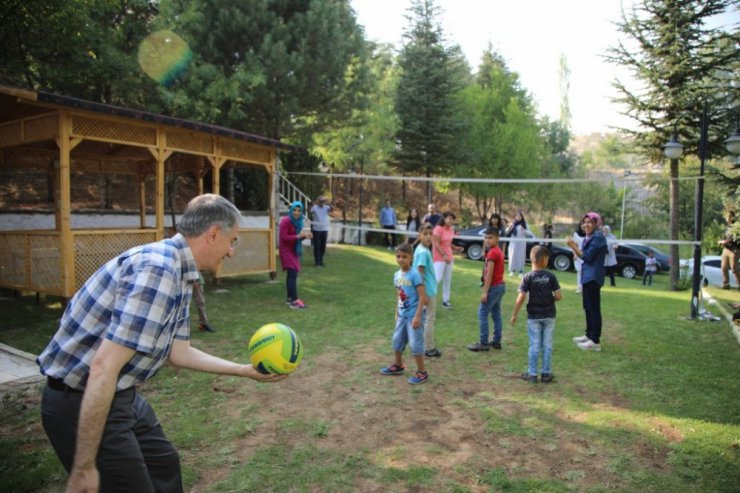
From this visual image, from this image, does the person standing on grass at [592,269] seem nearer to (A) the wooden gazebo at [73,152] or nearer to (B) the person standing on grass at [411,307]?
(B) the person standing on grass at [411,307]

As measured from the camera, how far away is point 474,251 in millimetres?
20812

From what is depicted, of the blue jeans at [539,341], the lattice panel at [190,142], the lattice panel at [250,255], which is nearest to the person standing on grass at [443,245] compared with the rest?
the blue jeans at [539,341]

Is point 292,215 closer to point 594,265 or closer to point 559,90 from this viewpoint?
point 594,265

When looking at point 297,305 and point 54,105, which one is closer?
point 54,105

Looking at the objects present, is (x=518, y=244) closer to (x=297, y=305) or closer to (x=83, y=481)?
(x=297, y=305)

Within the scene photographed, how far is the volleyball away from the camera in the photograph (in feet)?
8.73

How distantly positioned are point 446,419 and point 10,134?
8932mm

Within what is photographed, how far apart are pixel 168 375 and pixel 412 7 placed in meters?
25.0

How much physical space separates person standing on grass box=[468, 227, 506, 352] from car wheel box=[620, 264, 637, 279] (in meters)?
14.7

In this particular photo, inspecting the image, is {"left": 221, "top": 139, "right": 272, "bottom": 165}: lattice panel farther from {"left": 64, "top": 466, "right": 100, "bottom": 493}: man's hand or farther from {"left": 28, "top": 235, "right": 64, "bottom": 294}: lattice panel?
{"left": 64, "top": 466, "right": 100, "bottom": 493}: man's hand

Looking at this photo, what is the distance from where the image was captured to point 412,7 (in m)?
26.0

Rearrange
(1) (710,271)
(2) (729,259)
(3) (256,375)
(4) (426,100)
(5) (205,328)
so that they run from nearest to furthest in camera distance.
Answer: (3) (256,375) < (5) (205,328) < (2) (729,259) < (1) (710,271) < (4) (426,100)

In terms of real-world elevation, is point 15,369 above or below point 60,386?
below

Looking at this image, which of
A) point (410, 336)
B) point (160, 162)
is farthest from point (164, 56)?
point (410, 336)
